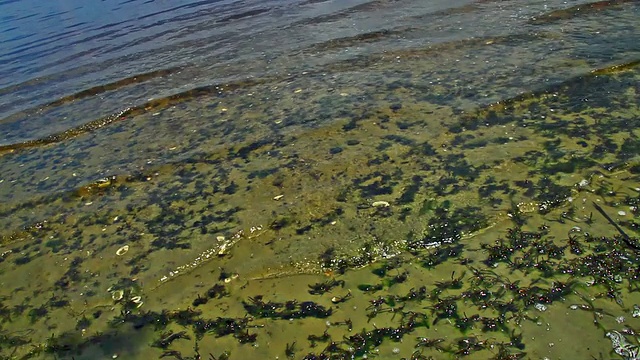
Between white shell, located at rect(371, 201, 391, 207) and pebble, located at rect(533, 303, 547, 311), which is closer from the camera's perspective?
pebble, located at rect(533, 303, 547, 311)

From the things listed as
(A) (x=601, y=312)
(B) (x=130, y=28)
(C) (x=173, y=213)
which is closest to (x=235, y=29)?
(B) (x=130, y=28)

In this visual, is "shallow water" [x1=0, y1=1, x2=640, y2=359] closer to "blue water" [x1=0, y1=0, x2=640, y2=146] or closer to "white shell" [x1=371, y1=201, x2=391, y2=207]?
"white shell" [x1=371, y1=201, x2=391, y2=207]

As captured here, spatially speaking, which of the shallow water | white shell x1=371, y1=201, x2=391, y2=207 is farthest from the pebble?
white shell x1=371, y1=201, x2=391, y2=207

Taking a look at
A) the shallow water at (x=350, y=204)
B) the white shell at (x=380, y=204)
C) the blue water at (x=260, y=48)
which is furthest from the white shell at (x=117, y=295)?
the blue water at (x=260, y=48)

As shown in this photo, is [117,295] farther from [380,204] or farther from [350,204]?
[380,204]

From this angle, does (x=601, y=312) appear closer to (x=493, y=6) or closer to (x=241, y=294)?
(x=241, y=294)

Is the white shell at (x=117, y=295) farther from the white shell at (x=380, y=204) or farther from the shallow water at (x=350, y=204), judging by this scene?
the white shell at (x=380, y=204)

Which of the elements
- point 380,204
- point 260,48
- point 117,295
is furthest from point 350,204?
point 260,48

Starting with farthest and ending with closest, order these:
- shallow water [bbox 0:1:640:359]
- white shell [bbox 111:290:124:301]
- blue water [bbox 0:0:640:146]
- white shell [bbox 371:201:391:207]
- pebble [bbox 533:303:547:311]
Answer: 1. blue water [bbox 0:0:640:146]
2. white shell [bbox 371:201:391:207]
3. white shell [bbox 111:290:124:301]
4. shallow water [bbox 0:1:640:359]
5. pebble [bbox 533:303:547:311]
